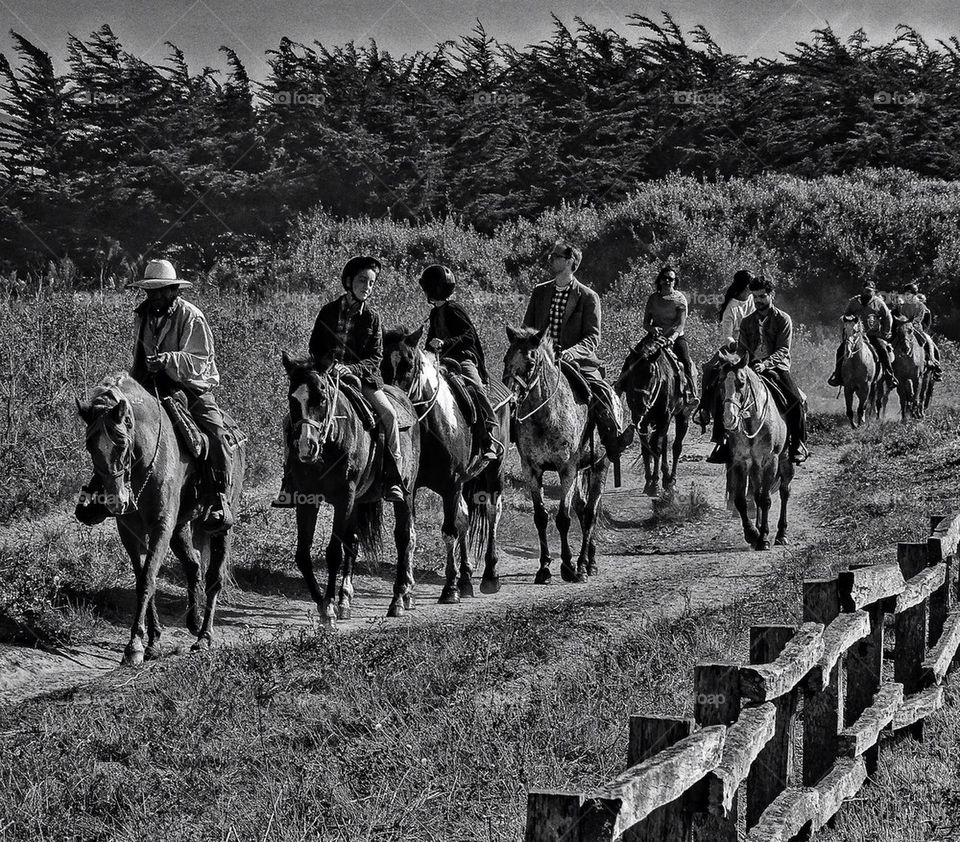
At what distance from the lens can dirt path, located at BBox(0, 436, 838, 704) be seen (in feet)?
31.0

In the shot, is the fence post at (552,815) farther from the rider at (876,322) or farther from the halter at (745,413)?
the rider at (876,322)

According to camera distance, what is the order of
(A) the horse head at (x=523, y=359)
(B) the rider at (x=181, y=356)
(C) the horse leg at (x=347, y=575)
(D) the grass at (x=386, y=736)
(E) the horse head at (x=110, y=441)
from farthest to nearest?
(A) the horse head at (x=523, y=359) → (C) the horse leg at (x=347, y=575) → (B) the rider at (x=181, y=356) → (E) the horse head at (x=110, y=441) → (D) the grass at (x=386, y=736)

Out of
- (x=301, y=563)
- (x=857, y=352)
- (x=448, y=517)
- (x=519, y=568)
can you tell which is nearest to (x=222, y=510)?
(x=301, y=563)

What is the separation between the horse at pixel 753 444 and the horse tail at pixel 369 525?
4589 mm

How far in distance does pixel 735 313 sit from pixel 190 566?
8.51 meters

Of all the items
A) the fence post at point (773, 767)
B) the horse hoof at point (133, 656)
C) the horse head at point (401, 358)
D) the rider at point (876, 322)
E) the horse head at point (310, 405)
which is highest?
the rider at point (876, 322)

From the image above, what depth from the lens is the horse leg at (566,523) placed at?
491 inches

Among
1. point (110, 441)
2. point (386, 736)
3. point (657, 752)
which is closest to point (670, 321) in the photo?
point (110, 441)

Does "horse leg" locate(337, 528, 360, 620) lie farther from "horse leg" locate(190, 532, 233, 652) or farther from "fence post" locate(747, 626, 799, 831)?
"fence post" locate(747, 626, 799, 831)

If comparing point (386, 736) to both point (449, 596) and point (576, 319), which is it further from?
point (576, 319)

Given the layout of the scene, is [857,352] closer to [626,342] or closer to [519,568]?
[626,342]

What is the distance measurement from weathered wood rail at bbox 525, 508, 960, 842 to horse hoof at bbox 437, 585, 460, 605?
15.3 ft

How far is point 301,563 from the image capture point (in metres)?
10.1

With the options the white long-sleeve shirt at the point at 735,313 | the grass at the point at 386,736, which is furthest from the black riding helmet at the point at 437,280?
the white long-sleeve shirt at the point at 735,313
